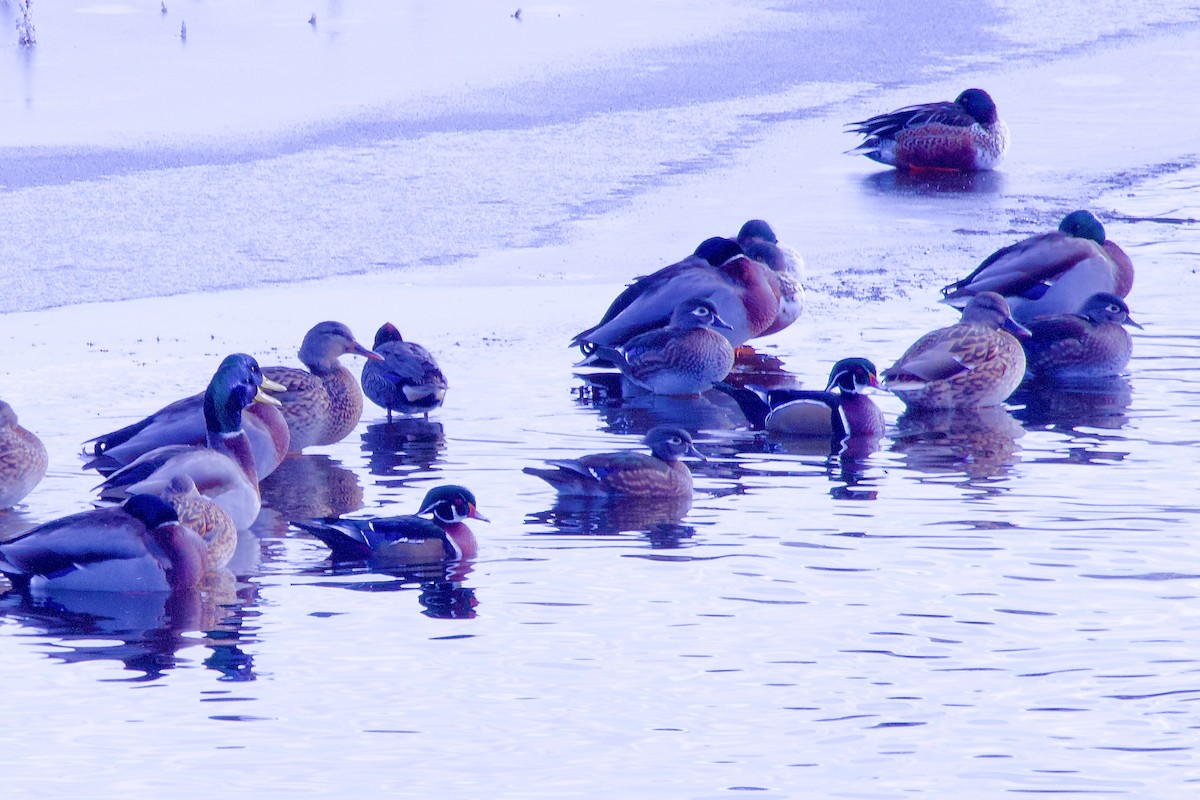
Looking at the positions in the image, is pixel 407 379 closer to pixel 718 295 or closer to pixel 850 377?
pixel 850 377

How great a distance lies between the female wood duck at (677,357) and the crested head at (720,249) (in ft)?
2.51

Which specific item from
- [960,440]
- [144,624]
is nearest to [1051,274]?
[960,440]

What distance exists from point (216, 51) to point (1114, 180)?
914 cm

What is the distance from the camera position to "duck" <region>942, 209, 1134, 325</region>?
10.5m

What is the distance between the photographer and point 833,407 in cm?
861

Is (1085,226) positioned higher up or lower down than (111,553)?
higher up

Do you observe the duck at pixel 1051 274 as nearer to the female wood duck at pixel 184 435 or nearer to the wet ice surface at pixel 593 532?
the wet ice surface at pixel 593 532

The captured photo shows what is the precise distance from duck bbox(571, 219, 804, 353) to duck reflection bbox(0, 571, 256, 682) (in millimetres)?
3588

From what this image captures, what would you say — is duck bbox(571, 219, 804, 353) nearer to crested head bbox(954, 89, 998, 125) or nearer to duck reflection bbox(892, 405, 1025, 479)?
duck reflection bbox(892, 405, 1025, 479)

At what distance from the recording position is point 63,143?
48.8ft

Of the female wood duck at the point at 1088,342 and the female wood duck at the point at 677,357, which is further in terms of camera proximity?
the female wood duck at the point at 1088,342

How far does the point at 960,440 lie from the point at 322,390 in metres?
2.79

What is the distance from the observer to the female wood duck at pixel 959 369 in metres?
9.16

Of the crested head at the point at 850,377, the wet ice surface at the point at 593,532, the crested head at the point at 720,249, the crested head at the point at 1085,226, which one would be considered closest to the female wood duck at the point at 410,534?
the wet ice surface at the point at 593,532
